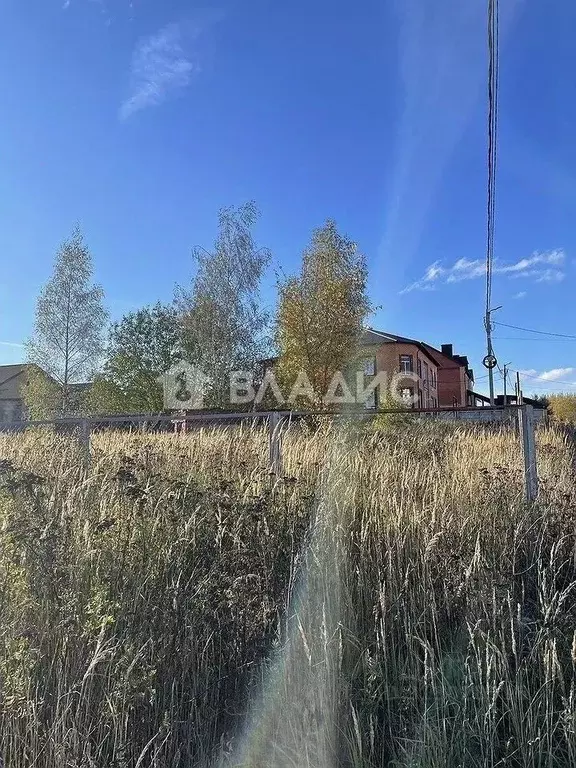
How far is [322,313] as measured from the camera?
17594mm

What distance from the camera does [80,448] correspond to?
557 cm

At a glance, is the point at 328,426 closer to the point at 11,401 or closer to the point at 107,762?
the point at 107,762

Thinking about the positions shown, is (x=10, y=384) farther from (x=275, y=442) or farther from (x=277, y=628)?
(x=277, y=628)

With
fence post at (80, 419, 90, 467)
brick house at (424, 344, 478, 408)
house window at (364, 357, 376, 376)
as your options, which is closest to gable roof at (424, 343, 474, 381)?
brick house at (424, 344, 478, 408)

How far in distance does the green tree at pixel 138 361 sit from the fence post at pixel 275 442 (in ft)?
56.7

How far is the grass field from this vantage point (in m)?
1.70

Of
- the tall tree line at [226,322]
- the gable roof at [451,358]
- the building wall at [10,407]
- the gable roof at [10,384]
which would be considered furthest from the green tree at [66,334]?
the gable roof at [451,358]

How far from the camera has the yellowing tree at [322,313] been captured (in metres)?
17.6

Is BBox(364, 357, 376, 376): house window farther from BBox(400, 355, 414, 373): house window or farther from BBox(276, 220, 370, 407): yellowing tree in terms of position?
BBox(400, 355, 414, 373): house window

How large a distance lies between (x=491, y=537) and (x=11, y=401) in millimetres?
38695

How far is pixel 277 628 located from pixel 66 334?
1910cm

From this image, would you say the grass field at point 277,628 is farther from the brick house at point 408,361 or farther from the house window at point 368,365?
the brick house at point 408,361

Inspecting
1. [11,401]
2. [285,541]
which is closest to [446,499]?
[285,541]

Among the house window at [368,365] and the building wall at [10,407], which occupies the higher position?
the house window at [368,365]
